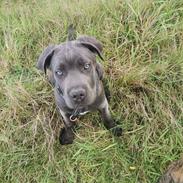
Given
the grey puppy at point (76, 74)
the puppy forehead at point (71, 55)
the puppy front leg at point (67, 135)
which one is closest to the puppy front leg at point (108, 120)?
the grey puppy at point (76, 74)

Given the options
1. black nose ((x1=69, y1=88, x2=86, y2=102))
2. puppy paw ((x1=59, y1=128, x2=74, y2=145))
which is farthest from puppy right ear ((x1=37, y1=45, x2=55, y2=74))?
puppy paw ((x1=59, y1=128, x2=74, y2=145))

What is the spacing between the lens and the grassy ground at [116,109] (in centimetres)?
371

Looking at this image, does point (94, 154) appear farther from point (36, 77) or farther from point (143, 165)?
point (36, 77)

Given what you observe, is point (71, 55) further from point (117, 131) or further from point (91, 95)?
point (117, 131)

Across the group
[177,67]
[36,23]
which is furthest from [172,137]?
[36,23]

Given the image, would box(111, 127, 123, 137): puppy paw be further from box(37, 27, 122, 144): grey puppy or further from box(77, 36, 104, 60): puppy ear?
box(77, 36, 104, 60): puppy ear

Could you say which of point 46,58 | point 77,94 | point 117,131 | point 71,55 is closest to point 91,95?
point 77,94

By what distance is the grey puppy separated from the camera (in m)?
3.05

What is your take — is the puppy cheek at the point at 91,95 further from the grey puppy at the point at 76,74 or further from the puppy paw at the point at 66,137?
the puppy paw at the point at 66,137

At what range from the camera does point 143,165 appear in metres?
3.69

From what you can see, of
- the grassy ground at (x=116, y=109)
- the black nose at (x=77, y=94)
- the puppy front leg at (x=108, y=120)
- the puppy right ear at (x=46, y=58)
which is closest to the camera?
the black nose at (x=77, y=94)

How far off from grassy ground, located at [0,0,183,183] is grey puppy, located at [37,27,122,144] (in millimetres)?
411

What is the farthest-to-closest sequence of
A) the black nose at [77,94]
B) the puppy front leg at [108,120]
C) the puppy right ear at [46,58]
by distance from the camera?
the puppy front leg at [108,120] → the puppy right ear at [46,58] → the black nose at [77,94]

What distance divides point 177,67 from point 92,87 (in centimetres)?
102
